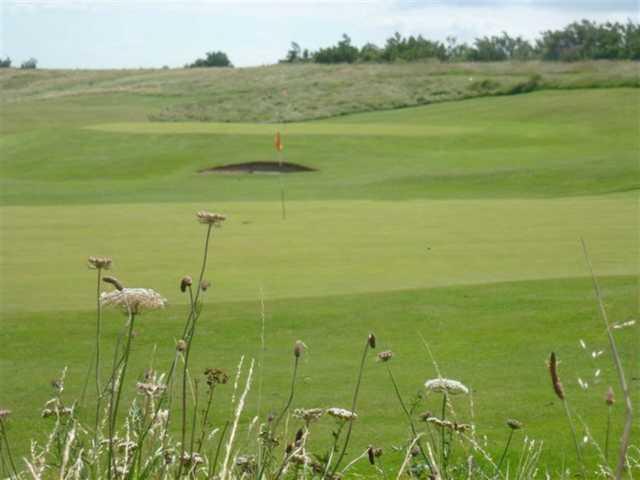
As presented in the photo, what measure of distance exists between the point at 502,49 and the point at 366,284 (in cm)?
9196

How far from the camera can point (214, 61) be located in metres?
123

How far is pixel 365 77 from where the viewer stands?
64.8 metres

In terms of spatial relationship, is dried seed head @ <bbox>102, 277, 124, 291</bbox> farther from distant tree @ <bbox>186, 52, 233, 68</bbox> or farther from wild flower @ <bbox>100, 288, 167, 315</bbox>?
distant tree @ <bbox>186, 52, 233, 68</bbox>

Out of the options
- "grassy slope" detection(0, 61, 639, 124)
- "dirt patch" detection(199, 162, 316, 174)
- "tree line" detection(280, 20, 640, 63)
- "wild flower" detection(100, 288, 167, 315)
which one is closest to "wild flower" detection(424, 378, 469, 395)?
"wild flower" detection(100, 288, 167, 315)

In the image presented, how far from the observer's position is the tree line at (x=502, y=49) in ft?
272

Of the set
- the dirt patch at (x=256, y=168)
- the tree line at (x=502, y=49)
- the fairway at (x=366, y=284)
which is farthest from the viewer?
the tree line at (x=502, y=49)

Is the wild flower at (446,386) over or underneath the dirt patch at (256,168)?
over

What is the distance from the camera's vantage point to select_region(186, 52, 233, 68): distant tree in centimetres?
12336

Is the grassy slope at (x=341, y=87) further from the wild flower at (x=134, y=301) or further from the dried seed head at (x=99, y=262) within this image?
the wild flower at (x=134, y=301)

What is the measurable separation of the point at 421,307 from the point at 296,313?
1.07 m

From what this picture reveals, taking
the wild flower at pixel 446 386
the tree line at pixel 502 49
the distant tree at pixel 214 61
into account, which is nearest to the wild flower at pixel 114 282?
the wild flower at pixel 446 386

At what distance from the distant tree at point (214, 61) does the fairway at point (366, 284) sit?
93928mm

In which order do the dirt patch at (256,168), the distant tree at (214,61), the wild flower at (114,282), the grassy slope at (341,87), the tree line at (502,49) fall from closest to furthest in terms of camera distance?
the wild flower at (114,282), the dirt patch at (256,168), the grassy slope at (341,87), the tree line at (502,49), the distant tree at (214,61)

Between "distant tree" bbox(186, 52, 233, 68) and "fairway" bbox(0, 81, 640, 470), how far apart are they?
308ft
